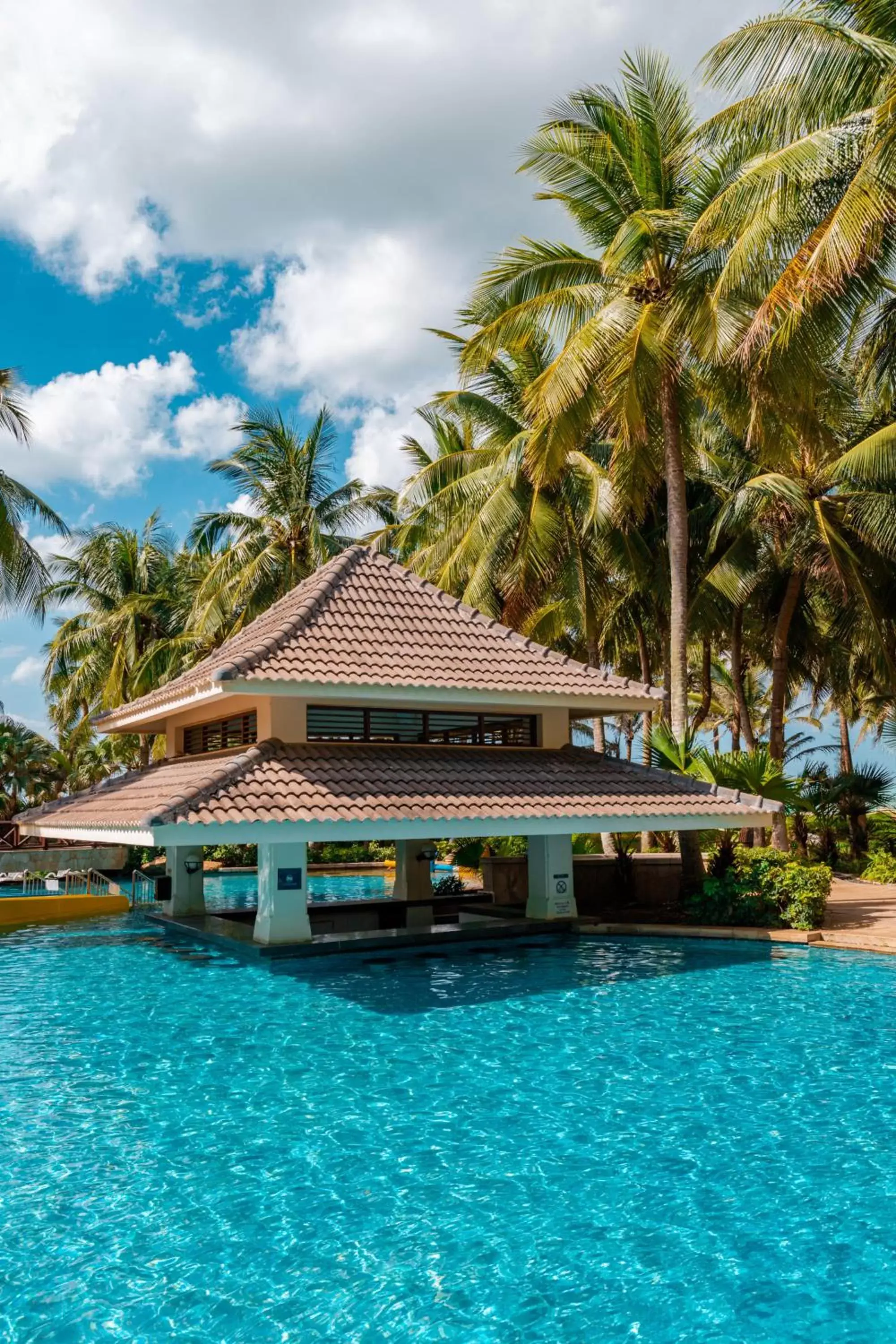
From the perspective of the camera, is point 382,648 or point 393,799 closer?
point 393,799

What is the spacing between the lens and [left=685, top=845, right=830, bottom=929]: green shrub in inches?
634

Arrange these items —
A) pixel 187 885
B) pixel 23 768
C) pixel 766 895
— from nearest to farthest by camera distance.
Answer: pixel 766 895 < pixel 187 885 < pixel 23 768

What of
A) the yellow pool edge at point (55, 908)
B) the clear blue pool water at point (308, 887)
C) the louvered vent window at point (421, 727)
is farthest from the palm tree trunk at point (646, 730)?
the yellow pool edge at point (55, 908)

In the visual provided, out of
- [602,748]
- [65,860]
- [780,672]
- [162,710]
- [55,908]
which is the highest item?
[780,672]

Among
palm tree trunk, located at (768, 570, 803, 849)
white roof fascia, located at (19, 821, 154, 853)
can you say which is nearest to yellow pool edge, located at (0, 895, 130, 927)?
white roof fascia, located at (19, 821, 154, 853)

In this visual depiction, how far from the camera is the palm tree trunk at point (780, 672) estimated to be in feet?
81.4

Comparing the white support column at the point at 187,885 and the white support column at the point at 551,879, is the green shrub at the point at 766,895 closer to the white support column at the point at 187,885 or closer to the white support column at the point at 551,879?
the white support column at the point at 551,879

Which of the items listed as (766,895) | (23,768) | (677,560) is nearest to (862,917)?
(766,895)

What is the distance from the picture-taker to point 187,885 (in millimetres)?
19984

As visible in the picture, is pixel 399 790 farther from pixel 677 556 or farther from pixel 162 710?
pixel 677 556

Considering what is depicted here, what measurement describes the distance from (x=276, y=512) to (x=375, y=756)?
640 inches

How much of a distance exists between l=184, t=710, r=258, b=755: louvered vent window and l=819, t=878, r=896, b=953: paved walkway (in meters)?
9.64

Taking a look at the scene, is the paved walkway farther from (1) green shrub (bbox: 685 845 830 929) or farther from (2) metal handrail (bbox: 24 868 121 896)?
(2) metal handrail (bbox: 24 868 121 896)

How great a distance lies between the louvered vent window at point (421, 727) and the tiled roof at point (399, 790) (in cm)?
34
